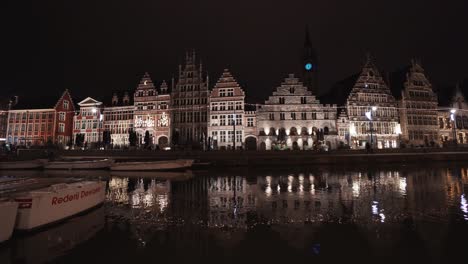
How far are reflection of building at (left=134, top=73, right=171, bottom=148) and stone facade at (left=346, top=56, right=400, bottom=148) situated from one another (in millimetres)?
33391

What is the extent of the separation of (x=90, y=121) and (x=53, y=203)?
53302mm

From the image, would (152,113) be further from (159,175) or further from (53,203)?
(53,203)

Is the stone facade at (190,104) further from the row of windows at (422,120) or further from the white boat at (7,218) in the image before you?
the white boat at (7,218)

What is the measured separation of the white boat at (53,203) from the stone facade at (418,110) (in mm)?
57156

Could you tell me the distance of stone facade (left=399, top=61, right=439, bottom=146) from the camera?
176 feet

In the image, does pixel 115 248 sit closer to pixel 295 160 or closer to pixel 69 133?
pixel 295 160

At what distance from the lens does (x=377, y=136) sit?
51.1 metres

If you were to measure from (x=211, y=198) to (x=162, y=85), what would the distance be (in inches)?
1666

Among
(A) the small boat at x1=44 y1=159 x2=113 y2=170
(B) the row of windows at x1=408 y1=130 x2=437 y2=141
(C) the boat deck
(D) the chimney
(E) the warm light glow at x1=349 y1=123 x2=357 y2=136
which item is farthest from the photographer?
(D) the chimney

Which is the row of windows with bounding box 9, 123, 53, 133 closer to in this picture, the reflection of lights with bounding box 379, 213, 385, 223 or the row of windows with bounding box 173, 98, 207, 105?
the row of windows with bounding box 173, 98, 207, 105

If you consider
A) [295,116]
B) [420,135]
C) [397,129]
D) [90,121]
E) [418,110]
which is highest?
[418,110]

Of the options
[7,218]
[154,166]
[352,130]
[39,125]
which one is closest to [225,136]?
[154,166]

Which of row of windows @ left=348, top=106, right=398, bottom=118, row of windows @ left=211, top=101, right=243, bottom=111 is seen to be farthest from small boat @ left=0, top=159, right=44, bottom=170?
row of windows @ left=348, top=106, right=398, bottom=118

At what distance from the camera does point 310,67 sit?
65.3 metres
